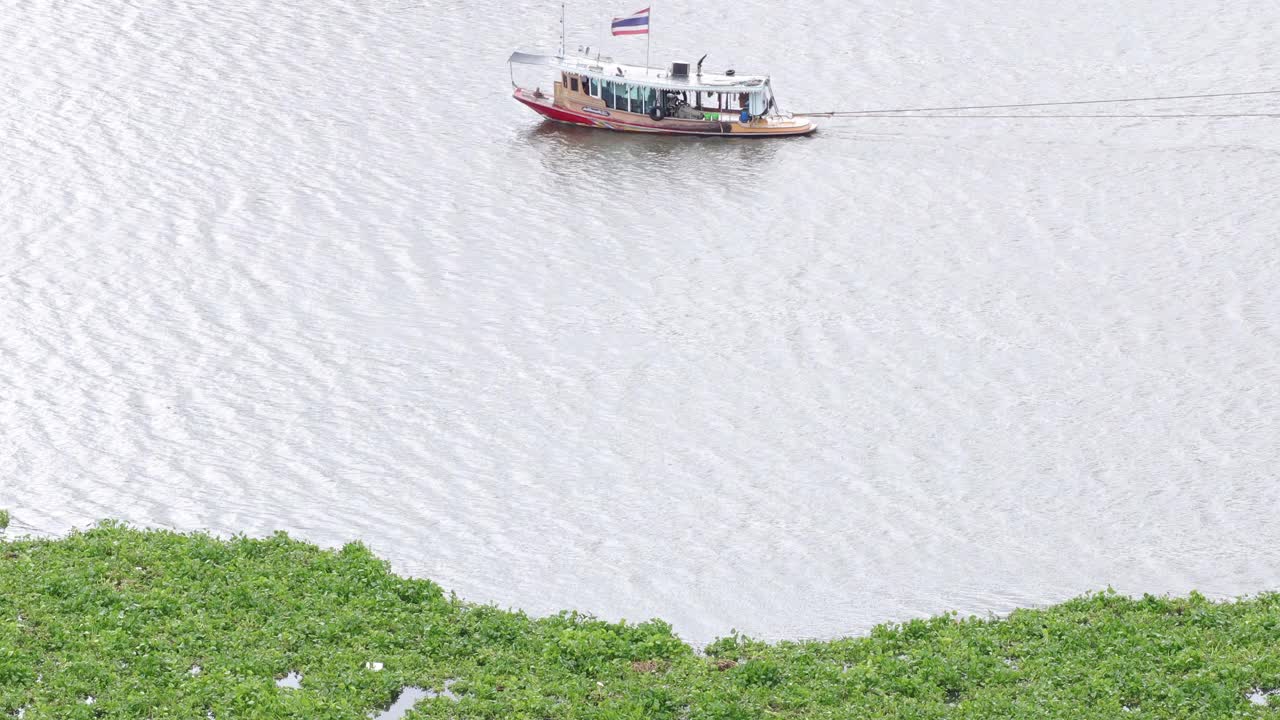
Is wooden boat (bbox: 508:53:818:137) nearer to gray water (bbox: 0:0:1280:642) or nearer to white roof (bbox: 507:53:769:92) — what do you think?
white roof (bbox: 507:53:769:92)

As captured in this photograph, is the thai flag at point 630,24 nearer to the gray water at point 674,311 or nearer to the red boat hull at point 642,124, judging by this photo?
the red boat hull at point 642,124

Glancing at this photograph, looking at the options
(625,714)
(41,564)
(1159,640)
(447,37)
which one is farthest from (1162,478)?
(447,37)

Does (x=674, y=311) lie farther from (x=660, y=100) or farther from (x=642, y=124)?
(x=642, y=124)

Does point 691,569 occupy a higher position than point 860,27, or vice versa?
point 860,27

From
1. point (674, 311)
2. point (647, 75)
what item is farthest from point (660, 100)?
point (674, 311)

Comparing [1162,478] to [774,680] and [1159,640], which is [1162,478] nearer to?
[1159,640]

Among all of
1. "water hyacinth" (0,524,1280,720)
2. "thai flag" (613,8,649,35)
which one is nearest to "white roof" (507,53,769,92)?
"thai flag" (613,8,649,35)
